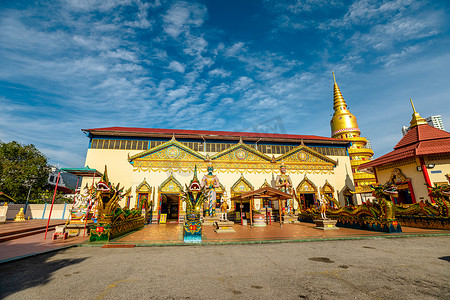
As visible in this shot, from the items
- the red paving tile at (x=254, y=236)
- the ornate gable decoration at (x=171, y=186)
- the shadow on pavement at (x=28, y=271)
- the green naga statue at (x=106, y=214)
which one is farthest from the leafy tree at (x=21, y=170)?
the shadow on pavement at (x=28, y=271)

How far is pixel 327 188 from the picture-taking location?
69.8 feet

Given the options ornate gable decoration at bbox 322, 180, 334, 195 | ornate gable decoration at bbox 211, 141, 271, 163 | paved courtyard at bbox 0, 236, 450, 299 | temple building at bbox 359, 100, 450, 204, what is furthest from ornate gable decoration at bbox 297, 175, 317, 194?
paved courtyard at bbox 0, 236, 450, 299

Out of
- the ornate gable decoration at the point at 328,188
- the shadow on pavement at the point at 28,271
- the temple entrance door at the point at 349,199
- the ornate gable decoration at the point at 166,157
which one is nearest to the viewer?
the shadow on pavement at the point at 28,271

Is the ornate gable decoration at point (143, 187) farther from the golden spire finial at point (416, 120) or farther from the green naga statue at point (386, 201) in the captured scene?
the golden spire finial at point (416, 120)

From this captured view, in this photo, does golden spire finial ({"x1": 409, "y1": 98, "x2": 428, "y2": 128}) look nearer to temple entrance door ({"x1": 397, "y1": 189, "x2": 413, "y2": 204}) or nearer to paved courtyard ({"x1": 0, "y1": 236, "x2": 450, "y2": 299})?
temple entrance door ({"x1": 397, "y1": 189, "x2": 413, "y2": 204})

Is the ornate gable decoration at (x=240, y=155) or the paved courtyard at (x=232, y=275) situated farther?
the ornate gable decoration at (x=240, y=155)

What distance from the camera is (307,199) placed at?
21344 mm

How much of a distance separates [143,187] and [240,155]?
1051 cm

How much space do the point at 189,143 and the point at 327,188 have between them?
16.7 metres

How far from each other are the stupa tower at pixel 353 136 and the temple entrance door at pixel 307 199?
6.37m

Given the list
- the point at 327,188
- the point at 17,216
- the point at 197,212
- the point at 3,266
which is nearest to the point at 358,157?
the point at 327,188

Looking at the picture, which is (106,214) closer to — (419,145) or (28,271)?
(28,271)

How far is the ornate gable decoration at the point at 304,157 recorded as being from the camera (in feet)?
71.8

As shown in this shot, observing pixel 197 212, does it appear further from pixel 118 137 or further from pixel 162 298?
pixel 118 137
